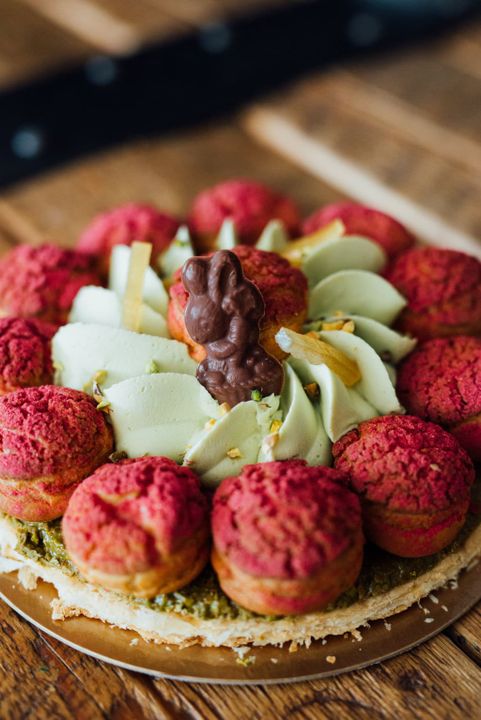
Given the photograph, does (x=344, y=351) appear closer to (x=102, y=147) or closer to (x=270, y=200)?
(x=270, y=200)

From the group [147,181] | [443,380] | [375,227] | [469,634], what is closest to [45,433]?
[443,380]

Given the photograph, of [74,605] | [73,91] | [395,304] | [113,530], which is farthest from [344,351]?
[73,91]

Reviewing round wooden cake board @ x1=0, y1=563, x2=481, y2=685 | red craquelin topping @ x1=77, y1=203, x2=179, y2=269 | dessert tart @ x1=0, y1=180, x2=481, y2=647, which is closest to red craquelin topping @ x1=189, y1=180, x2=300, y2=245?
red craquelin topping @ x1=77, y1=203, x2=179, y2=269

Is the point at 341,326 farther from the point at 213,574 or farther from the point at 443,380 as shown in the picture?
the point at 213,574

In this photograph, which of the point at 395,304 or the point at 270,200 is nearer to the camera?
the point at 395,304

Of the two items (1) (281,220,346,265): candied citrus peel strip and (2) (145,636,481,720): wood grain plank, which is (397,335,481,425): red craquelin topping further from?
(2) (145,636,481,720): wood grain plank

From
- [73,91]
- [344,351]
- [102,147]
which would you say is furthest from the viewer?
[102,147]

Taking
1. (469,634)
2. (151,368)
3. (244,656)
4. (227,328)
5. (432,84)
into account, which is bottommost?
(469,634)
